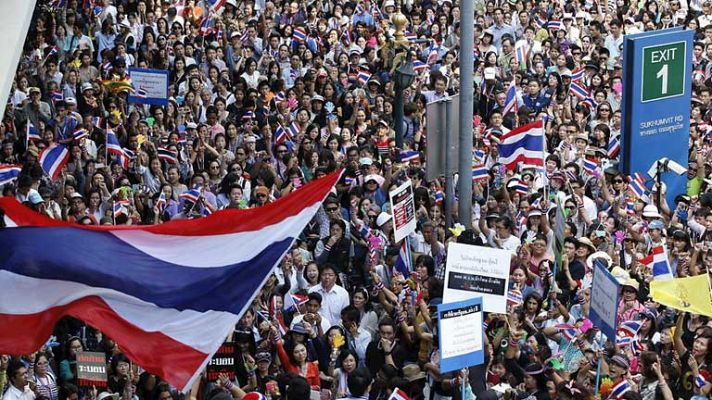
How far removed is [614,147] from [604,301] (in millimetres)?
8114

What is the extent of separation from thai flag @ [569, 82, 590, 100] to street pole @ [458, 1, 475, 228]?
5330 millimetres

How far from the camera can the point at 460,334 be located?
13750 mm

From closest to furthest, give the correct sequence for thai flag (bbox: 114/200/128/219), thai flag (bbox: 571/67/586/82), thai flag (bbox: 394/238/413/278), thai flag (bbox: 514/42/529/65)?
thai flag (bbox: 394/238/413/278), thai flag (bbox: 114/200/128/219), thai flag (bbox: 571/67/586/82), thai flag (bbox: 514/42/529/65)

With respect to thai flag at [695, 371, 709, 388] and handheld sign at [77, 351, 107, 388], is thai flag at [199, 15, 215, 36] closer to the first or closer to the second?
handheld sign at [77, 351, 107, 388]

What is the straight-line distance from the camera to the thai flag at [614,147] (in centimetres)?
2184

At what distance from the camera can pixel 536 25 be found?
27281mm

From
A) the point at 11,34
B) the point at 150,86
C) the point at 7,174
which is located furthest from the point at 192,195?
the point at 150,86

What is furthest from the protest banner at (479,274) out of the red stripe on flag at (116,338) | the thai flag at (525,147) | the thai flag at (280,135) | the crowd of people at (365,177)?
the thai flag at (280,135)

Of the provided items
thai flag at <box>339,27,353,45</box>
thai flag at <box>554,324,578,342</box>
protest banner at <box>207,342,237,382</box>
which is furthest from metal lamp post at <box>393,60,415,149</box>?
protest banner at <box>207,342,237,382</box>

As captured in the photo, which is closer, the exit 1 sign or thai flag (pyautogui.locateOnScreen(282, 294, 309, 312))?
thai flag (pyautogui.locateOnScreen(282, 294, 309, 312))

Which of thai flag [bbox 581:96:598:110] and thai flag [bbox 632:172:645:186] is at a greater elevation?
thai flag [bbox 581:96:598:110]

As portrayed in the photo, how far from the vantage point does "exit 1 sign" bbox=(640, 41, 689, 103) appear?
2139cm

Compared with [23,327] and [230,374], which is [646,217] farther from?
[23,327]

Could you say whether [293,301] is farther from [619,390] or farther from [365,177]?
[619,390]
